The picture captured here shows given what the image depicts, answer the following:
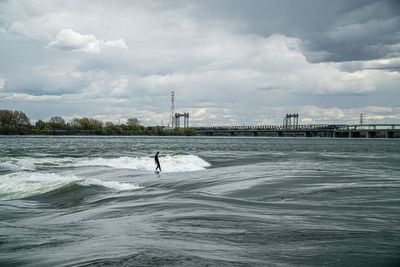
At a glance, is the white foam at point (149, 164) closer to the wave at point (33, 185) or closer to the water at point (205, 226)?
the wave at point (33, 185)

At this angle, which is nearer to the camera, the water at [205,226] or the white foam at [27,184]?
the water at [205,226]

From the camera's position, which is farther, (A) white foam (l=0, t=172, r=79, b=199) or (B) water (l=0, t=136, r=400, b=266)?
(A) white foam (l=0, t=172, r=79, b=199)

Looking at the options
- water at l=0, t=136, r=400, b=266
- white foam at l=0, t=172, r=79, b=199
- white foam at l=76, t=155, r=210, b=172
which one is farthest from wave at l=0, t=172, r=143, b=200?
white foam at l=76, t=155, r=210, b=172

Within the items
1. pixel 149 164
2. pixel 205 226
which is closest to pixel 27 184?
pixel 205 226

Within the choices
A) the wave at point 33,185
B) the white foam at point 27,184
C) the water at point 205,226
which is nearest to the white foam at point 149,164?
the white foam at point 27,184

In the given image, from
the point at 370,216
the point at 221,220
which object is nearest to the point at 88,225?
the point at 221,220

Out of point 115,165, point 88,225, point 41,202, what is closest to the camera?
point 88,225

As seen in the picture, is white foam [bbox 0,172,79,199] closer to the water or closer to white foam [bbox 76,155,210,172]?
the water

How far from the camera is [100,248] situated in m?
7.79

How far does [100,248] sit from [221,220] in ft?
13.1

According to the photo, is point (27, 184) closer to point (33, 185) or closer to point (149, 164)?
point (33, 185)

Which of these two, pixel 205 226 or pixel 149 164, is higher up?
pixel 205 226

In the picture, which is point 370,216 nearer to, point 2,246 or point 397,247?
point 397,247

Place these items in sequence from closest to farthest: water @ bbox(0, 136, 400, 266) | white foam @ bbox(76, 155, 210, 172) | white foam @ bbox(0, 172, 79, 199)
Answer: water @ bbox(0, 136, 400, 266) < white foam @ bbox(0, 172, 79, 199) < white foam @ bbox(76, 155, 210, 172)
